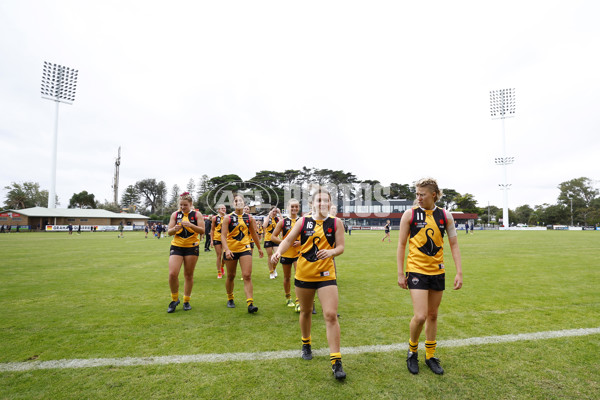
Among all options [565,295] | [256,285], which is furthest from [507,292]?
[256,285]

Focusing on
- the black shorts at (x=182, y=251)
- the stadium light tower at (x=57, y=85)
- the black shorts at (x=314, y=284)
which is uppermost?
the stadium light tower at (x=57, y=85)

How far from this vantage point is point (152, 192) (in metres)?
107

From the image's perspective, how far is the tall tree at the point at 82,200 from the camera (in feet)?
280

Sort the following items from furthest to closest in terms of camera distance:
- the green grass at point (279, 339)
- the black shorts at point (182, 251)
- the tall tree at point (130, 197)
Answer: the tall tree at point (130, 197) → the black shorts at point (182, 251) → the green grass at point (279, 339)

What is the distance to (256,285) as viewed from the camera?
8.62 metres

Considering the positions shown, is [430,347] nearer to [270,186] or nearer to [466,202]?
[270,186]

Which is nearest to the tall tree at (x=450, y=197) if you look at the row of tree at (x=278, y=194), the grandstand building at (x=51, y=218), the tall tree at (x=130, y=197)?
the row of tree at (x=278, y=194)

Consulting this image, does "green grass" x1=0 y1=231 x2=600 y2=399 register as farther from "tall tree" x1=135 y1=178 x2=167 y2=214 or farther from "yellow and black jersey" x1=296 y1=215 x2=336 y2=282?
"tall tree" x1=135 y1=178 x2=167 y2=214

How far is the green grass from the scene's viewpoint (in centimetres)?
313

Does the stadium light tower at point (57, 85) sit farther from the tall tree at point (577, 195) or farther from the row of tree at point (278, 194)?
the tall tree at point (577, 195)

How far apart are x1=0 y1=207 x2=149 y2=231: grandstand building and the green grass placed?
5521 centimetres

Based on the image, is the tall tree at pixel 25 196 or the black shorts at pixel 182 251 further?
the tall tree at pixel 25 196

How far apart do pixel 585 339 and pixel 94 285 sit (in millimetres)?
10650

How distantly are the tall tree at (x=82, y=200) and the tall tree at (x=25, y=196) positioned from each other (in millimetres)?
6428
